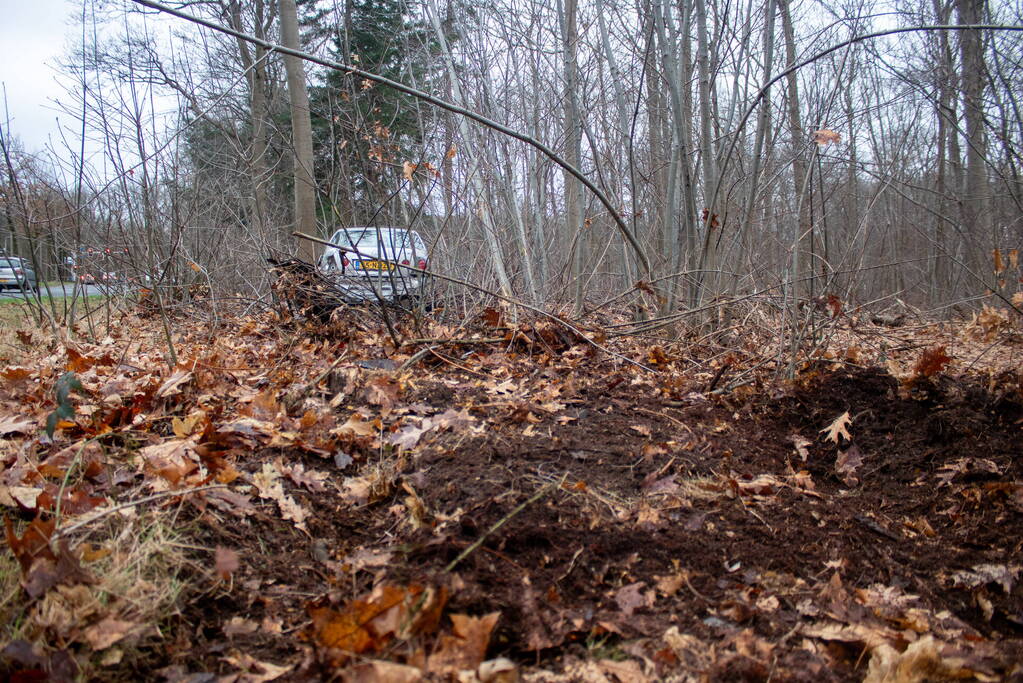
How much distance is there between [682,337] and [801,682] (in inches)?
144

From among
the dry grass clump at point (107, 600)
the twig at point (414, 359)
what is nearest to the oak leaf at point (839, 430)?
the twig at point (414, 359)

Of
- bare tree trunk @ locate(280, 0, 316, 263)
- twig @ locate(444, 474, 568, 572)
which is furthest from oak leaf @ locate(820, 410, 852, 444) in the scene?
bare tree trunk @ locate(280, 0, 316, 263)

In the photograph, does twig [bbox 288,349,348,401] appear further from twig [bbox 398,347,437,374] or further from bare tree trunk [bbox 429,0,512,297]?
bare tree trunk [bbox 429,0,512,297]

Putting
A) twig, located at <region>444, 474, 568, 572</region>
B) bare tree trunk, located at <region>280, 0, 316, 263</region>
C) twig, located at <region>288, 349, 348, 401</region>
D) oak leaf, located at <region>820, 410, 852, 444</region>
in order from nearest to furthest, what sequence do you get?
twig, located at <region>444, 474, 568, 572</region> → oak leaf, located at <region>820, 410, 852, 444</region> → twig, located at <region>288, 349, 348, 401</region> → bare tree trunk, located at <region>280, 0, 316, 263</region>

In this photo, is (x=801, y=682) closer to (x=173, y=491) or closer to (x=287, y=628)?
(x=287, y=628)

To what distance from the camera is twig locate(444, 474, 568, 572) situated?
1624mm

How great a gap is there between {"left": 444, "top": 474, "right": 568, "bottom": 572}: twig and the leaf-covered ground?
0.05ft

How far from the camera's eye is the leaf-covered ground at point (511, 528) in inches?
56.6

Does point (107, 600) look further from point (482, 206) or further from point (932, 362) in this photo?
point (482, 206)

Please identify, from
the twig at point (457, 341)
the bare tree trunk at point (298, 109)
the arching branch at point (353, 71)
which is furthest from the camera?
the bare tree trunk at point (298, 109)

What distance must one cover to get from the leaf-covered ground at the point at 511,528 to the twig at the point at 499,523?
2 cm

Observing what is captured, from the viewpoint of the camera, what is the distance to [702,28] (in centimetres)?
522

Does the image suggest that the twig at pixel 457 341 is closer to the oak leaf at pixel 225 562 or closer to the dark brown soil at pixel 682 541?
the dark brown soil at pixel 682 541


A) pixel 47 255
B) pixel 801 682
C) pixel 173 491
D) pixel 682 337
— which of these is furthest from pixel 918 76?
pixel 47 255
